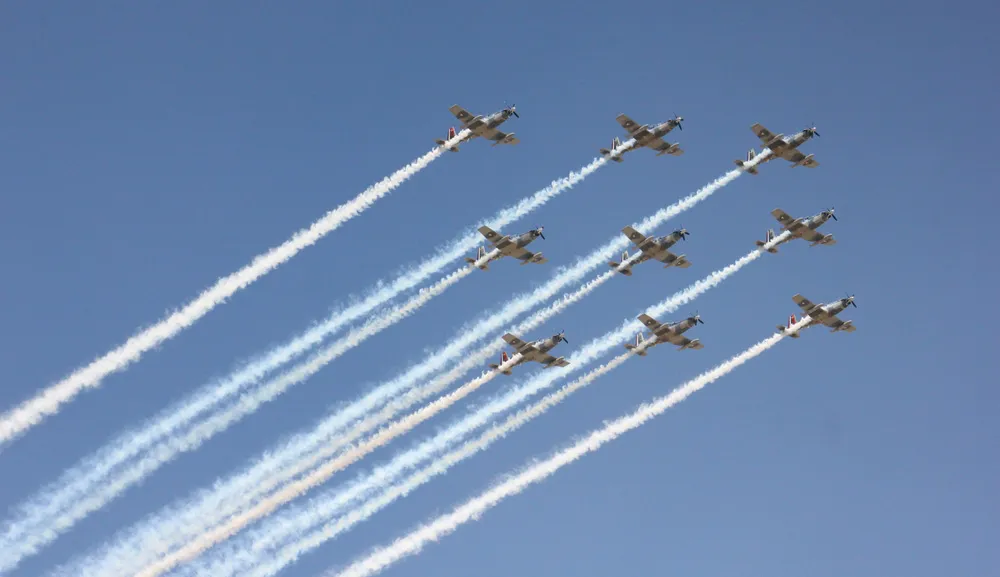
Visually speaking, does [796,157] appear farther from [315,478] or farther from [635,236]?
[315,478]

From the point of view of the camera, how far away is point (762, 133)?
Result: 89375mm

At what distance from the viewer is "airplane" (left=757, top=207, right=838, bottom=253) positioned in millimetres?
90938

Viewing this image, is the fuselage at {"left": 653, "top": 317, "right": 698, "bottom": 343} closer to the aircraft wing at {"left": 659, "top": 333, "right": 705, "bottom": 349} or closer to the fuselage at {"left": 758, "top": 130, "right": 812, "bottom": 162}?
the aircraft wing at {"left": 659, "top": 333, "right": 705, "bottom": 349}

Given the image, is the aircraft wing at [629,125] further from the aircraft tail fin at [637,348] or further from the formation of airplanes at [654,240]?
the aircraft tail fin at [637,348]

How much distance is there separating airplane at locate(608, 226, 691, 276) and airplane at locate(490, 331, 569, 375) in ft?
22.3

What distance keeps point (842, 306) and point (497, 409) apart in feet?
78.2

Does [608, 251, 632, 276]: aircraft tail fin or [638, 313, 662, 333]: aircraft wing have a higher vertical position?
[608, 251, 632, 276]: aircraft tail fin

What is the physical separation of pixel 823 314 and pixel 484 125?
24904 millimetres

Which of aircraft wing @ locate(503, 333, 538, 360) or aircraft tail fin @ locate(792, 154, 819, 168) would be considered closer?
aircraft wing @ locate(503, 333, 538, 360)

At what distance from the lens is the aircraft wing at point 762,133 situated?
89125 mm

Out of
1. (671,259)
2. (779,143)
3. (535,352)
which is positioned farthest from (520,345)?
(779,143)

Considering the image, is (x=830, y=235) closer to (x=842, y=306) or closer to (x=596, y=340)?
(x=842, y=306)

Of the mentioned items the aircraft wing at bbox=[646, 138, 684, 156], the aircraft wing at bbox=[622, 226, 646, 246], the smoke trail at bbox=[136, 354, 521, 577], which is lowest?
the smoke trail at bbox=[136, 354, 521, 577]

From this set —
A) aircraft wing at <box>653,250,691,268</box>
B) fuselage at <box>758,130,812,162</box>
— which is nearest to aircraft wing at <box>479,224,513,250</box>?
aircraft wing at <box>653,250,691,268</box>
